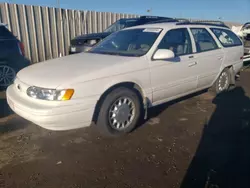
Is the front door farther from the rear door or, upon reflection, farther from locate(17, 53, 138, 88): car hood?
locate(17, 53, 138, 88): car hood

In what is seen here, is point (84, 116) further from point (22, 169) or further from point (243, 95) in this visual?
point (243, 95)

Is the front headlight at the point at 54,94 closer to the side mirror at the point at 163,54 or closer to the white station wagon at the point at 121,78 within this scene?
the white station wagon at the point at 121,78

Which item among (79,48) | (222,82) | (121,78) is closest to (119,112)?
(121,78)

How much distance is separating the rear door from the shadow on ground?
0.68m

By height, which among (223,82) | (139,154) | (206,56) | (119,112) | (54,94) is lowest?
(139,154)

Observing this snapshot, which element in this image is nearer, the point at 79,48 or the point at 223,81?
the point at 223,81

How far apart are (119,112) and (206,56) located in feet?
7.46

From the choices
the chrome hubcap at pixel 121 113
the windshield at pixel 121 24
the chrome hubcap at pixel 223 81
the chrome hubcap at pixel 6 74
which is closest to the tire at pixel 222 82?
the chrome hubcap at pixel 223 81

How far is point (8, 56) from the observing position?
19.3 feet

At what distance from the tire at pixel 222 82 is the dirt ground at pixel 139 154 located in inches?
38.4

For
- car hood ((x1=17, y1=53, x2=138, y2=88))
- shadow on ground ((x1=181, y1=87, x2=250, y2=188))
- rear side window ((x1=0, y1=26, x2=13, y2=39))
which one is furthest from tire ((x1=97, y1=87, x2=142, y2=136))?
rear side window ((x1=0, y1=26, x2=13, y2=39))

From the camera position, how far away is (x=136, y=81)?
3.45 metres

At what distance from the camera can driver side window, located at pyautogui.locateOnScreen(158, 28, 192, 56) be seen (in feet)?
13.1

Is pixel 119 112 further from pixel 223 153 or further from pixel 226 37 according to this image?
pixel 226 37
